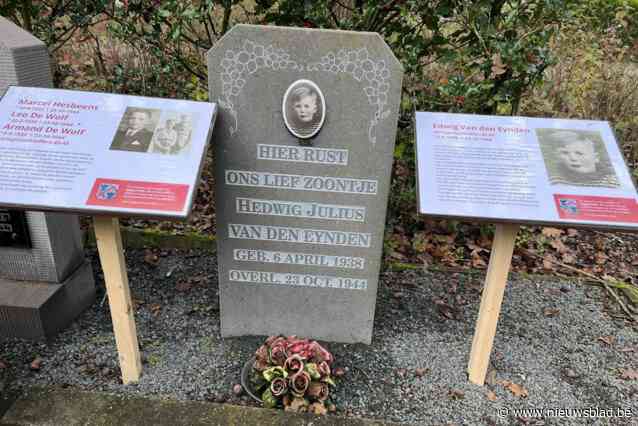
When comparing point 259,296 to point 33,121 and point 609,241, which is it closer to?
point 33,121

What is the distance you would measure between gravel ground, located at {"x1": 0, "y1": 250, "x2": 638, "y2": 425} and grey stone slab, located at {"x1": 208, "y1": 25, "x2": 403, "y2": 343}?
11.0 inches

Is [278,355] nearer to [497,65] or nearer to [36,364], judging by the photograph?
[36,364]

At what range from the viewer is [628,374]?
292 cm

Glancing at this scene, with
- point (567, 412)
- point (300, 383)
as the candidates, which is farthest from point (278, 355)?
point (567, 412)

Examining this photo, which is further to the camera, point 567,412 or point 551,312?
point 551,312

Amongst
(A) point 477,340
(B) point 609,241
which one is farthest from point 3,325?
(B) point 609,241

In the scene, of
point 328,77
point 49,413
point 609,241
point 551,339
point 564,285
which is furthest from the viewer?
point 609,241

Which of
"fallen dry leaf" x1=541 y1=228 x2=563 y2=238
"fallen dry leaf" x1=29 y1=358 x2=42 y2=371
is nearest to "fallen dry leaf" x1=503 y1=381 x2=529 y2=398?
A: "fallen dry leaf" x1=541 y1=228 x2=563 y2=238

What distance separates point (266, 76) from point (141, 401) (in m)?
1.67

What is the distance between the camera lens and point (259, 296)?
2.96m

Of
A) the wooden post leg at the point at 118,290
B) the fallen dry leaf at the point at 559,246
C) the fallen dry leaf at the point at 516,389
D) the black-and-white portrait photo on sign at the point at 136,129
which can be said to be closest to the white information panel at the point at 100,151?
the black-and-white portrait photo on sign at the point at 136,129

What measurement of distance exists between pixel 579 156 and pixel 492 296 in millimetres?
819

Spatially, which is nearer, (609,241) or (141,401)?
(141,401)

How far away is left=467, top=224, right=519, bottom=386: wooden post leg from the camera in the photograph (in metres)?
2.36
